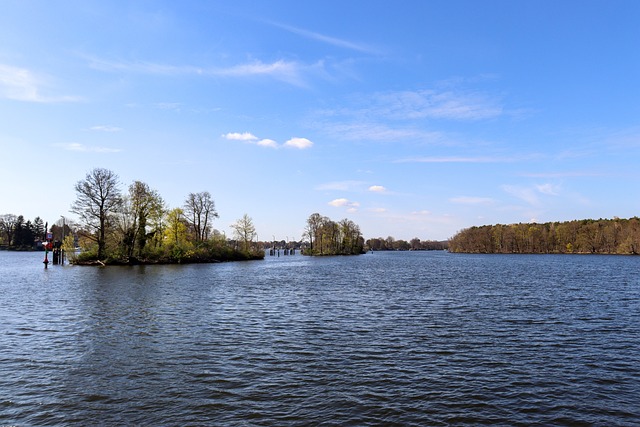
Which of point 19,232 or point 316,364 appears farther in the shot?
point 19,232

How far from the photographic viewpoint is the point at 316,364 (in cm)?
1481

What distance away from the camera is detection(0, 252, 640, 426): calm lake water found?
10688mm

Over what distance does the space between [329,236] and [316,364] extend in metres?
153

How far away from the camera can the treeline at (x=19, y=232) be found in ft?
599

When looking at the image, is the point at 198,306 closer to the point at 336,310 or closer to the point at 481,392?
the point at 336,310

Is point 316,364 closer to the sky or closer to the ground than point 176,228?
closer to the ground

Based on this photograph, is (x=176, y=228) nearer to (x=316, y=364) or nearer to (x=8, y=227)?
(x=316, y=364)

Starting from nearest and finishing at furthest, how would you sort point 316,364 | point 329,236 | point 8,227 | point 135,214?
point 316,364
point 135,214
point 329,236
point 8,227

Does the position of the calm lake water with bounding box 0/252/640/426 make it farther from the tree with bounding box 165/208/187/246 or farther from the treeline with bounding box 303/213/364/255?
the treeline with bounding box 303/213/364/255

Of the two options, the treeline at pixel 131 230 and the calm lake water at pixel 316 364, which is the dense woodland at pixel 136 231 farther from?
the calm lake water at pixel 316 364

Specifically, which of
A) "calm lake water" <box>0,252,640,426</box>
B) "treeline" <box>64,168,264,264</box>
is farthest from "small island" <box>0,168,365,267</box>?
"calm lake water" <box>0,252,640,426</box>

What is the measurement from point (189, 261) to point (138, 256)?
42.0ft

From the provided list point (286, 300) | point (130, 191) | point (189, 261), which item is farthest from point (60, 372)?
point (189, 261)

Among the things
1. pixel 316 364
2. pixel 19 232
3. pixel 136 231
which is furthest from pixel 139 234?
pixel 19 232
